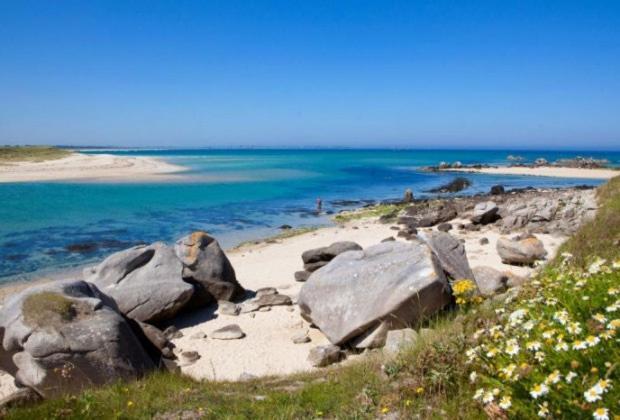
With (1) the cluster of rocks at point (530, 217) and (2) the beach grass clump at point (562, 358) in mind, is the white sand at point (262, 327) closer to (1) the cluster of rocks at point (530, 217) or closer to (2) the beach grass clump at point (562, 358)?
(1) the cluster of rocks at point (530, 217)

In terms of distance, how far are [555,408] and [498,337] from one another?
95 centimetres

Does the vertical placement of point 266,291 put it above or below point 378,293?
below

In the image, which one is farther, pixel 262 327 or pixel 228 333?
pixel 262 327

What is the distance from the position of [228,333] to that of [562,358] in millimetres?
9357

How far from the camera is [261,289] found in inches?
597

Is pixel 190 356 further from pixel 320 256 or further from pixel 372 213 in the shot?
pixel 372 213

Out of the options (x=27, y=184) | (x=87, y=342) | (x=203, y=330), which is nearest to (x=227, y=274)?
(x=203, y=330)

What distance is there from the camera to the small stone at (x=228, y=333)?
1145 cm

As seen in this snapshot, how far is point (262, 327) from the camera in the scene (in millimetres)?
12117

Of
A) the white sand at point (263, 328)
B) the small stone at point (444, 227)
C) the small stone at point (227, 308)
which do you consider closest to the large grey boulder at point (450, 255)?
the white sand at point (263, 328)

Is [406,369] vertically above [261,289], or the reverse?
[406,369]

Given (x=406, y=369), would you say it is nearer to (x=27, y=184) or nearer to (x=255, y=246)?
(x=255, y=246)

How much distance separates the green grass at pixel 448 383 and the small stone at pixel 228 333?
422 cm

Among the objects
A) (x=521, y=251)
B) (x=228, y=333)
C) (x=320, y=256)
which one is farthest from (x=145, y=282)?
(x=521, y=251)
